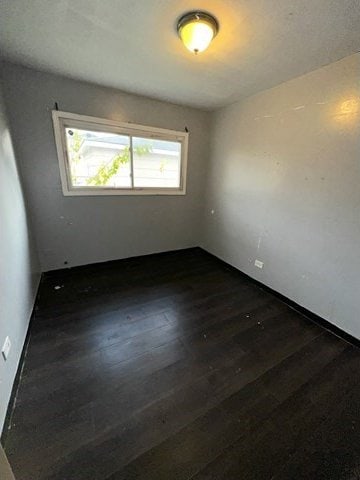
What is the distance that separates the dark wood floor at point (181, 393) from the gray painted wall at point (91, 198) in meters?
0.86

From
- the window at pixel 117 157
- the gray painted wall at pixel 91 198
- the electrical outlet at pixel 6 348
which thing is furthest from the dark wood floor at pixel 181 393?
the window at pixel 117 157

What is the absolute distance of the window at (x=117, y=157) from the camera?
249 cm

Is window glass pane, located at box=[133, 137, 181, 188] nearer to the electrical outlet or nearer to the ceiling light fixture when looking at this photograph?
the ceiling light fixture

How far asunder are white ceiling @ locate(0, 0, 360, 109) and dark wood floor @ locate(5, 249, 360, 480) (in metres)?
2.42

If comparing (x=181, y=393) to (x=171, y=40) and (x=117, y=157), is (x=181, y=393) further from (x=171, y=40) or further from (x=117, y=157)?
(x=117, y=157)

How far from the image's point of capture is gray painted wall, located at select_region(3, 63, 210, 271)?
2.21 m

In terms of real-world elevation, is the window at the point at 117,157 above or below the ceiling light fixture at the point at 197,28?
below

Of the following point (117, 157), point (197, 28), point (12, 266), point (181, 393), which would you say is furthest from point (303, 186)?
point (12, 266)

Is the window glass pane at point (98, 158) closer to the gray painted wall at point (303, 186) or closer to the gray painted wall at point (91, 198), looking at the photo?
the gray painted wall at point (91, 198)

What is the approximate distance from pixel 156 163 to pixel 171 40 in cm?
164

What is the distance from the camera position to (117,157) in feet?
9.23

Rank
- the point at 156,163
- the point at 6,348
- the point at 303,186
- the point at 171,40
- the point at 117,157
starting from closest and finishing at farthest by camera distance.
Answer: the point at 6,348 → the point at 171,40 → the point at 303,186 → the point at 117,157 → the point at 156,163

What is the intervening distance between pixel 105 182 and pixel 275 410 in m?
3.00

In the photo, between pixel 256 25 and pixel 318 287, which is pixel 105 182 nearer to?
pixel 256 25
